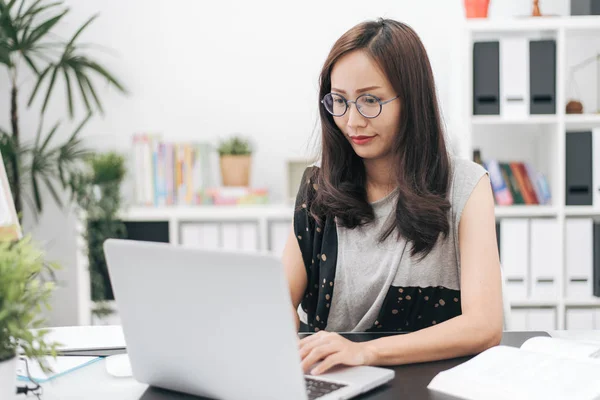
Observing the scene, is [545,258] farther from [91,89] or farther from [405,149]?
[91,89]

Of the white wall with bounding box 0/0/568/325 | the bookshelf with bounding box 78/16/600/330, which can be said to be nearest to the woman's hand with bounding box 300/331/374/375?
the bookshelf with bounding box 78/16/600/330

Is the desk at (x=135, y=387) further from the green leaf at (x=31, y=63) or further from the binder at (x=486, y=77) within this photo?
the green leaf at (x=31, y=63)

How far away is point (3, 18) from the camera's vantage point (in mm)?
2871

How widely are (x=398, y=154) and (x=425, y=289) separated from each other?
0.30 metres

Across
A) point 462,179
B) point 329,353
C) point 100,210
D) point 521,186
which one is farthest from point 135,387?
point 521,186

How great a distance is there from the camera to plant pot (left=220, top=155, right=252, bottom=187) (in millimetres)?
3031

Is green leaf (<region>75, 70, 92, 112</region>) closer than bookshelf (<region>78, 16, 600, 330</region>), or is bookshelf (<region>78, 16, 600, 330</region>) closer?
bookshelf (<region>78, 16, 600, 330</region>)

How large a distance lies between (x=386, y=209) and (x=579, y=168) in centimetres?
152

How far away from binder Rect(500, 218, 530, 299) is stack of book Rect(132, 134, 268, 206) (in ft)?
3.27

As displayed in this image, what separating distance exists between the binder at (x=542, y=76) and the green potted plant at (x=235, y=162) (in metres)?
1.18

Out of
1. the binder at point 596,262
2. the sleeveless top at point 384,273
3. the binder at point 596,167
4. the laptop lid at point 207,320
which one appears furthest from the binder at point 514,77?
the laptop lid at point 207,320

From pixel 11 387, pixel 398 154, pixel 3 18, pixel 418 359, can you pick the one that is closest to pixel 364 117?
pixel 398 154

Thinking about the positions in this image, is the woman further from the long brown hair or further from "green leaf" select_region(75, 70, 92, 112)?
"green leaf" select_region(75, 70, 92, 112)

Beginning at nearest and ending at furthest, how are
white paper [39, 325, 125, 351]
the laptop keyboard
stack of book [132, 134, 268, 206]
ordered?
the laptop keyboard → white paper [39, 325, 125, 351] → stack of book [132, 134, 268, 206]
